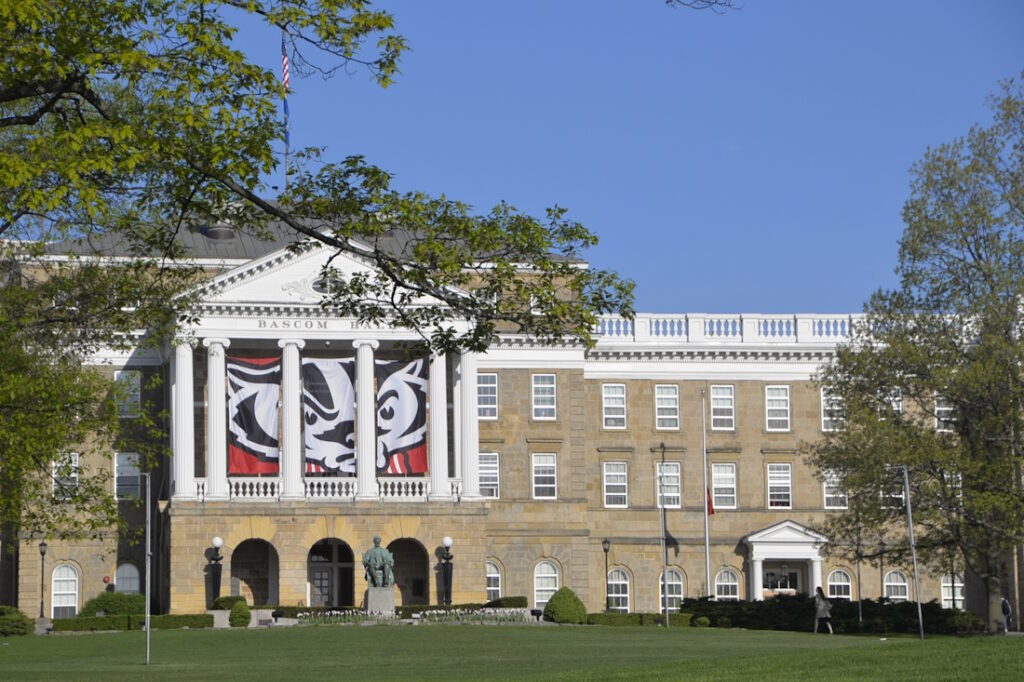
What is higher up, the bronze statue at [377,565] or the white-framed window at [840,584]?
the bronze statue at [377,565]

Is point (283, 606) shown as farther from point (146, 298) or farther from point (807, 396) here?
point (146, 298)

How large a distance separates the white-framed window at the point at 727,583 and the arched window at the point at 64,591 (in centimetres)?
2616

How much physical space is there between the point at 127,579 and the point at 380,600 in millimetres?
14050

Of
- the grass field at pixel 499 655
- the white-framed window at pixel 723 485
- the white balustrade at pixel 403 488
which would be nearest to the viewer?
the grass field at pixel 499 655

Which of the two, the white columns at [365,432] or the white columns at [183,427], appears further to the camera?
the white columns at [365,432]

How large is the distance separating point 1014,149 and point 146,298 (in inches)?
1144

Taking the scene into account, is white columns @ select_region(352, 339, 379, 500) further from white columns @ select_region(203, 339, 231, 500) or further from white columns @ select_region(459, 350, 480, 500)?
white columns @ select_region(203, 339, 231, 500)

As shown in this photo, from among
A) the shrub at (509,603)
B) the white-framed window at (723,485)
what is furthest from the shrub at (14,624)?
the white-framed window at (723,485)

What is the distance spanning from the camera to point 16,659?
39906 millimetres

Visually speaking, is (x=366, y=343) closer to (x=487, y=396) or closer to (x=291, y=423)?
(x=291, y=423)

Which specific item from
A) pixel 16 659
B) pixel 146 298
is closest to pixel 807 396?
pixel 16 659

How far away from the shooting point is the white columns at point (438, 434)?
67125 millimetres

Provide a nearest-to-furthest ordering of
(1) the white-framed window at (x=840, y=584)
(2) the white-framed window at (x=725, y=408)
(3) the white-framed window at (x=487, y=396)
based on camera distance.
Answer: (3) the white-framed window at (x=487, y=396)
(1) the white-framed window at (x=840, y=584)
(2) the white-framed window at (x=725, y=408)

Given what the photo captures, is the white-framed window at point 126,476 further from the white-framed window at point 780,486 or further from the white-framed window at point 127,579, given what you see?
the white-framed window at point 780,486
